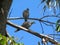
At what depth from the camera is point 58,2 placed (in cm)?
387

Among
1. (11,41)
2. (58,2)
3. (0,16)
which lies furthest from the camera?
(58,2)

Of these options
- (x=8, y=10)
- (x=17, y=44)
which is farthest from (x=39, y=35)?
(x=17, y=44)

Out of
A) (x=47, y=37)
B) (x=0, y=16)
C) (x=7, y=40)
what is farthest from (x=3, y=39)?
(x=47, y=37)

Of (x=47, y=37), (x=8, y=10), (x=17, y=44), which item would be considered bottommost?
(x=47, y=37)

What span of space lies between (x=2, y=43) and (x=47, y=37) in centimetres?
207

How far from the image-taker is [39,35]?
13.1 feet

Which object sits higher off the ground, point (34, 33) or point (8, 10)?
point (8, 10)

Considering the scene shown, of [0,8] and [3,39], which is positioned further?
[0,8]

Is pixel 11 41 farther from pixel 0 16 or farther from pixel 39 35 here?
pixel 39 35

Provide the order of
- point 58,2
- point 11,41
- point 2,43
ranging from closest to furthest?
1. point 2,43
2. point 11,41
3. point 58,2

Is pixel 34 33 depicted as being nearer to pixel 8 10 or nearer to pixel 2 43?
pixel 8 10

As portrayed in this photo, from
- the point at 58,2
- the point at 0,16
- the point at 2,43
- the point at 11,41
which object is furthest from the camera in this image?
the point at 58,2

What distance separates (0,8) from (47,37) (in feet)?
4.19

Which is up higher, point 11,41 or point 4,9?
point 4,9
